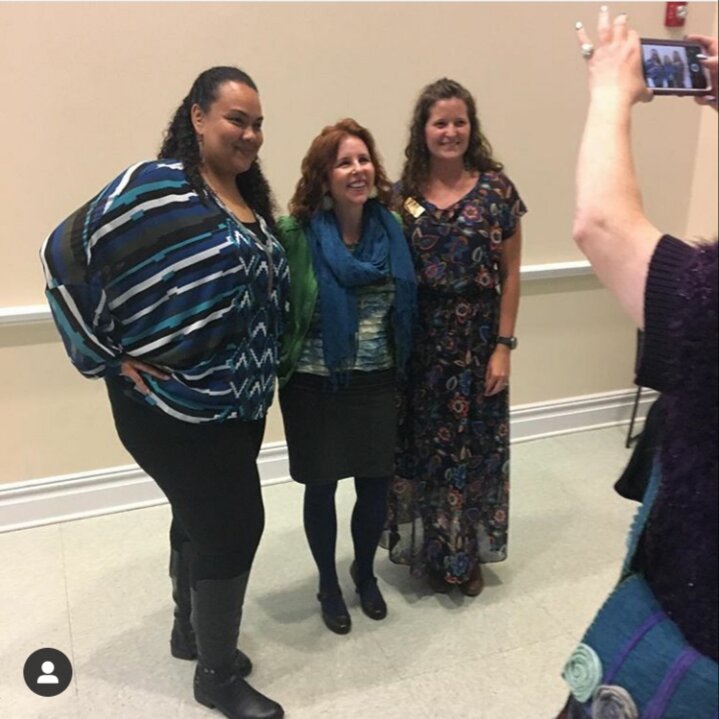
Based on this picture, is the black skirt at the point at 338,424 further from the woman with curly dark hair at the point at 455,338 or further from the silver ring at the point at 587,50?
the silver ring at the point at 587,50

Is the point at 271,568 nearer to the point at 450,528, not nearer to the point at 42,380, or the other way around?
the point at 450,528

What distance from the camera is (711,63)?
0.89 m

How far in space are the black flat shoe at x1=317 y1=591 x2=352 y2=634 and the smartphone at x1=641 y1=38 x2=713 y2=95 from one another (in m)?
1.53

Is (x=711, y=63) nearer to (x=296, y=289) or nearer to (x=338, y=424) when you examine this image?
(x=296, y=289)

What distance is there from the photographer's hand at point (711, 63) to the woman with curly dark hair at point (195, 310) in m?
0.81

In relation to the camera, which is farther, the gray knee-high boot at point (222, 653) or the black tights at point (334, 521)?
the black tights at point (334, 521)

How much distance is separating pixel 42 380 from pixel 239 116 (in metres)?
1.33

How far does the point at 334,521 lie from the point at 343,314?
0.58 meters

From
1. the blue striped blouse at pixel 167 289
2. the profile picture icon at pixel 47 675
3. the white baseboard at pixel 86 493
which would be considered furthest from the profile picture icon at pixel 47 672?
the blue striped blouse at pixel 167 289

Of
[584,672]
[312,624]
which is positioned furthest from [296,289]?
[584,672]

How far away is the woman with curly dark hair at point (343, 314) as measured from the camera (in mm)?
1674

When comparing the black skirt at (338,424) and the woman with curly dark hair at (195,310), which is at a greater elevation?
the woman with curly dark hair at (195,310)

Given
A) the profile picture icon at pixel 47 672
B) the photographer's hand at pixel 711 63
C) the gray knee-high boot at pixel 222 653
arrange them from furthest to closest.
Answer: the profile picture icon at pixel 47 672
the gray knee-high boot at pixel 222 653
the photographer's hand at pixel 711 63

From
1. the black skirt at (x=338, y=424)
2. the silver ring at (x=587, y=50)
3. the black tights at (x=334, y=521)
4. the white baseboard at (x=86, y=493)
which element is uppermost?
the silver ring at (x=587, y=50)
